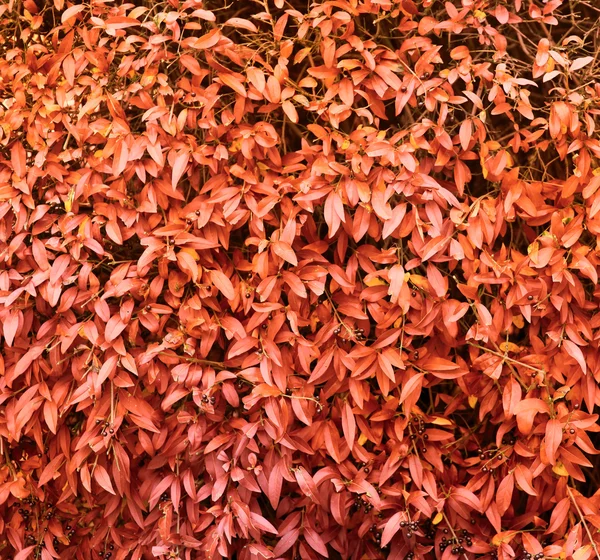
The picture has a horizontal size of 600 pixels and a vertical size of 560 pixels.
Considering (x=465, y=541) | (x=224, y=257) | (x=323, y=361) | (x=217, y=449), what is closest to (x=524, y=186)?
(x=323, y=361)

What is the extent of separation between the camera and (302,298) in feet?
5.64

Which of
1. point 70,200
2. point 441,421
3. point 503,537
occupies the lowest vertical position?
point 503,537

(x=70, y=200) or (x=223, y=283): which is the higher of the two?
(x=70, y=200)

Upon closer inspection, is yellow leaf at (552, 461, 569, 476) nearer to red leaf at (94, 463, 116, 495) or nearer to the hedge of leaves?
the hedge of leaves

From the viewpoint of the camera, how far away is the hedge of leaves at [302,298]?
1.64 meters

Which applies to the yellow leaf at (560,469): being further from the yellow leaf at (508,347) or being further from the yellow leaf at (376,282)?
the yellow leaf at (376,282)

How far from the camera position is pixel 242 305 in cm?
174

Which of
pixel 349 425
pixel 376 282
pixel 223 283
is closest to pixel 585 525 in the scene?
pixel 349 425

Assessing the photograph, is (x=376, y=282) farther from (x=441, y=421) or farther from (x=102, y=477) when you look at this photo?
(x=102, y=477)

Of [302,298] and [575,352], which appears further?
[302,298]

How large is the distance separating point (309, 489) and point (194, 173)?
0.78 meters

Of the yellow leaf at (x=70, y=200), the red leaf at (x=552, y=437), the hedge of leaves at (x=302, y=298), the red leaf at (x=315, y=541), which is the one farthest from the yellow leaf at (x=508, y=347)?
the yellow leaf at (x=70, y=200)

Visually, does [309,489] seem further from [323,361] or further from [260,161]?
[260,161]

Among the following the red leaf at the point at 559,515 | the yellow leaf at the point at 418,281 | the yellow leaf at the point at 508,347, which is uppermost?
the yellow leaf at the point at 418,281
